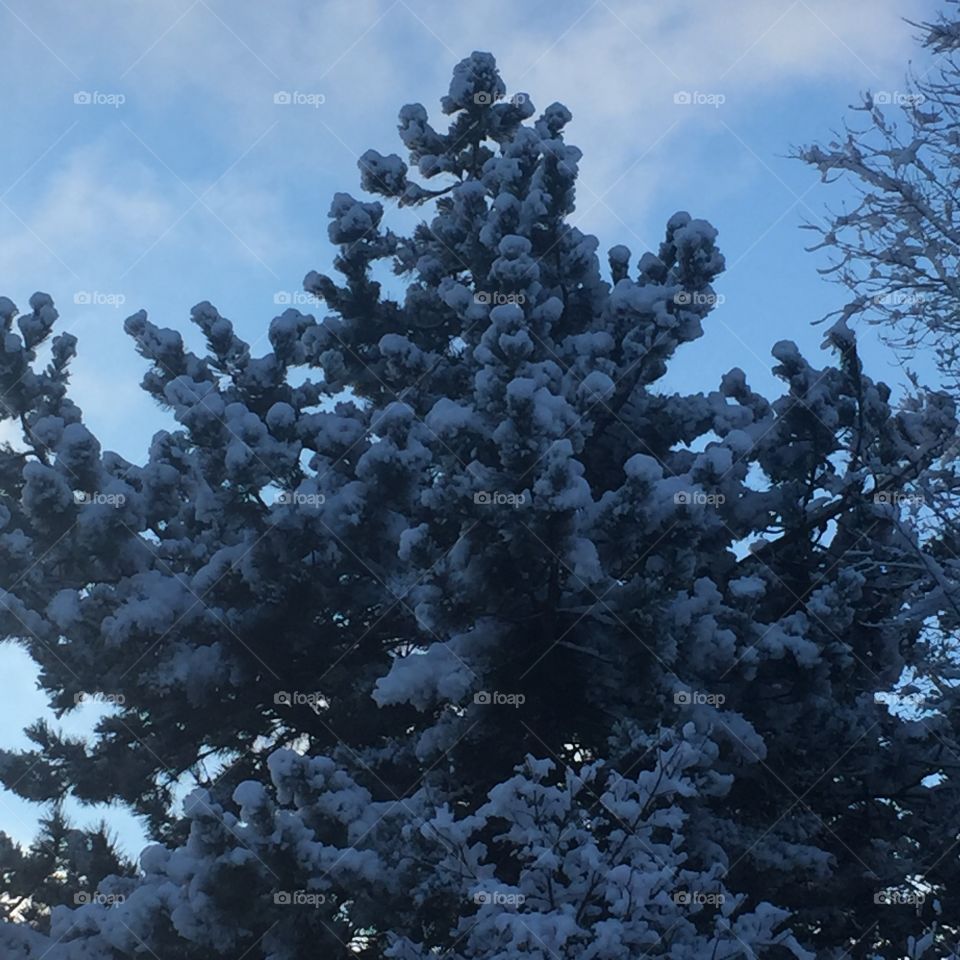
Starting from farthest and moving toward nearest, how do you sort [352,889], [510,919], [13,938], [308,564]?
[308,564]
[13,938]
[352,889]
[510,919]

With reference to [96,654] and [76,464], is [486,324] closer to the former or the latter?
[76,464]

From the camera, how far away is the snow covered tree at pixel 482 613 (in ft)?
25.7

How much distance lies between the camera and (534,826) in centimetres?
645

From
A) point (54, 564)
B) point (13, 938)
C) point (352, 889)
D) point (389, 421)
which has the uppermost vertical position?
point (389, 421)

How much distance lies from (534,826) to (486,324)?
5113 mm

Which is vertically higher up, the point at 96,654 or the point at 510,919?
the point at 96,654

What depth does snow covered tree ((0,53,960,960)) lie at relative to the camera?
7.82m

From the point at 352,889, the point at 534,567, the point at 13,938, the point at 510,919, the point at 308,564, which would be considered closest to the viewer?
the point at 510,919

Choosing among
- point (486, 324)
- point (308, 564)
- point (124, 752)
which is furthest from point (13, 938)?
point (486, 324)

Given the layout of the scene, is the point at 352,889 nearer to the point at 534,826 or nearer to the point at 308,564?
the point at 534,826

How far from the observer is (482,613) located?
873cm

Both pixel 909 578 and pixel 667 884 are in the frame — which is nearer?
pixel 667 884

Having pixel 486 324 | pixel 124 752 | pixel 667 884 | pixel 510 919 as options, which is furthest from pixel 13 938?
pixel 486 324

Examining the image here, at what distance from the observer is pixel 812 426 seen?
10.4 m
